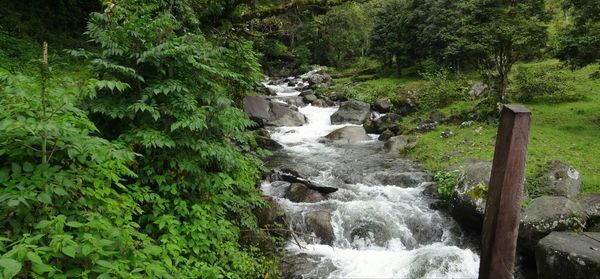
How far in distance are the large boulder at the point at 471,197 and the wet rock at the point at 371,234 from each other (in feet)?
6.11

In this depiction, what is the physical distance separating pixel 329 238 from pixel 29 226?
6.30 meters

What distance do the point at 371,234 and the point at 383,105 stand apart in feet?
47.1

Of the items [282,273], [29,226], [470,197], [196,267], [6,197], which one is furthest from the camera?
[470,197]

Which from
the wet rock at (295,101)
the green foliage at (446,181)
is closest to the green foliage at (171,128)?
the green foliage at (446,181)

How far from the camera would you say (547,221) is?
770 centimetres

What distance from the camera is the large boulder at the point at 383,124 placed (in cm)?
1839

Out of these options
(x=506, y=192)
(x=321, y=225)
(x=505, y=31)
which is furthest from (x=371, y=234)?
(x=505, y=31)

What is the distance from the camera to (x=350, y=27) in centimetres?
3994

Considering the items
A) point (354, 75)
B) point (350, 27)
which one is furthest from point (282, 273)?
point (350, 27)

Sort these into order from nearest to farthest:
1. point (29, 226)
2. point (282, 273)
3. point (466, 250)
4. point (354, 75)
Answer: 1. point (29, 226)
2. point (282, 273)
3. point (466, 250)
4. point (354, 75)

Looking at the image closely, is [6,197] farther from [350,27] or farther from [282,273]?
[350,27]

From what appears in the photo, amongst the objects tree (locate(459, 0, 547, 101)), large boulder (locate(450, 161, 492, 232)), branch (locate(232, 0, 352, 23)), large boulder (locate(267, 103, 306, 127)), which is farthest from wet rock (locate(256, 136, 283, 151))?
tree (locate(459, 0, 547, 101))

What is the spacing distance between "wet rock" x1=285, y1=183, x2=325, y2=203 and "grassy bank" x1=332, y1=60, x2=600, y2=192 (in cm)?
460

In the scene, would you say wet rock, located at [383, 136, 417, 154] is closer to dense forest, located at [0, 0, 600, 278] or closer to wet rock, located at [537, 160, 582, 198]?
dense forest, located at [0, 0, 600, 278]
